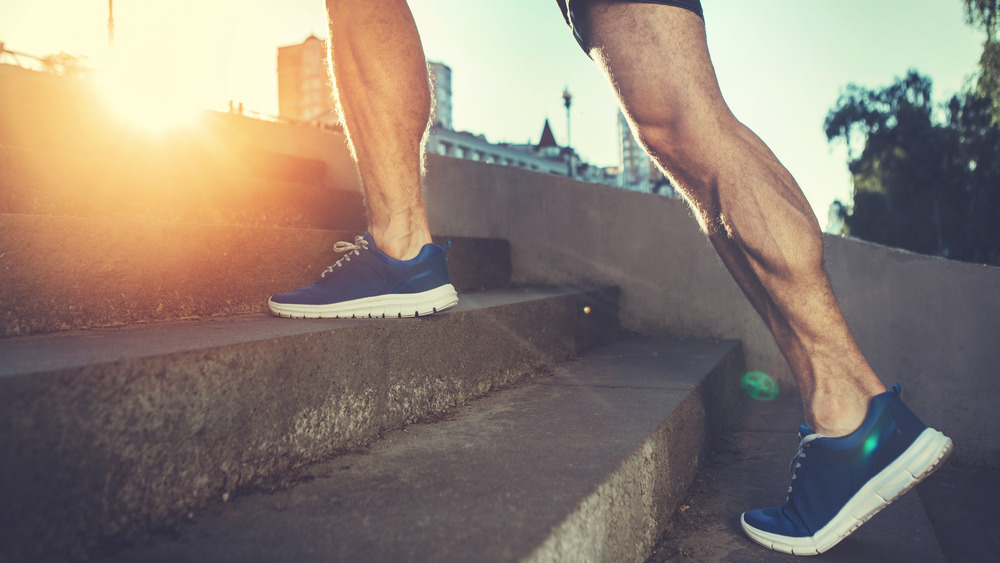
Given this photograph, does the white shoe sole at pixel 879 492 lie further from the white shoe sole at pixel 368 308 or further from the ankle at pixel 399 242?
the ankle at pixel 399 242

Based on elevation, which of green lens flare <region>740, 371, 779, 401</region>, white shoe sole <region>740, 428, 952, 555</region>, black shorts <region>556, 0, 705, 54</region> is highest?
black shorts <region>556, 0, 705, 54</region>

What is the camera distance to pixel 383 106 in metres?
1.65

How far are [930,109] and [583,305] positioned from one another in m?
31.6

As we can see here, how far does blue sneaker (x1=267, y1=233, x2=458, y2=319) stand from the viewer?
5.01ft

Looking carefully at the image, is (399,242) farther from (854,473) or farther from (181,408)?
(854,473)

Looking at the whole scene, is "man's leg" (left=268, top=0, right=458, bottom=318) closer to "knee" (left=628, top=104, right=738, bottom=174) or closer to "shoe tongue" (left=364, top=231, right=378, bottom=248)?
"shoe tongue" (left=364, top=231, right=378, bottom=248)

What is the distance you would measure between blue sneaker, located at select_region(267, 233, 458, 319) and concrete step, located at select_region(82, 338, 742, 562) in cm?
31

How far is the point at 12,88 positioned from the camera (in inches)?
205

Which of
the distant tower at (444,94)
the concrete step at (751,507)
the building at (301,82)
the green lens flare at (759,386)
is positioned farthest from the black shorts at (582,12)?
the building at (301,82)

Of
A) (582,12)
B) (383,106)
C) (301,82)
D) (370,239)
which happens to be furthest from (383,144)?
(301,82)

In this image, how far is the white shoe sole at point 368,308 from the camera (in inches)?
59.8

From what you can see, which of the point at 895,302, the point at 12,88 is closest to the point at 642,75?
the point at 895,302

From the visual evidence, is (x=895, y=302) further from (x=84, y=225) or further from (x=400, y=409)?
(x=84, y=225)

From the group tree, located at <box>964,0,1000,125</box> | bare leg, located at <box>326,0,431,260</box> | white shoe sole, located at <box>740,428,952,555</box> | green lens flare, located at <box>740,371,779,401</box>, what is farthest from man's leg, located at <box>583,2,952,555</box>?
tree, located at <box>964,0,1000,125</box>
